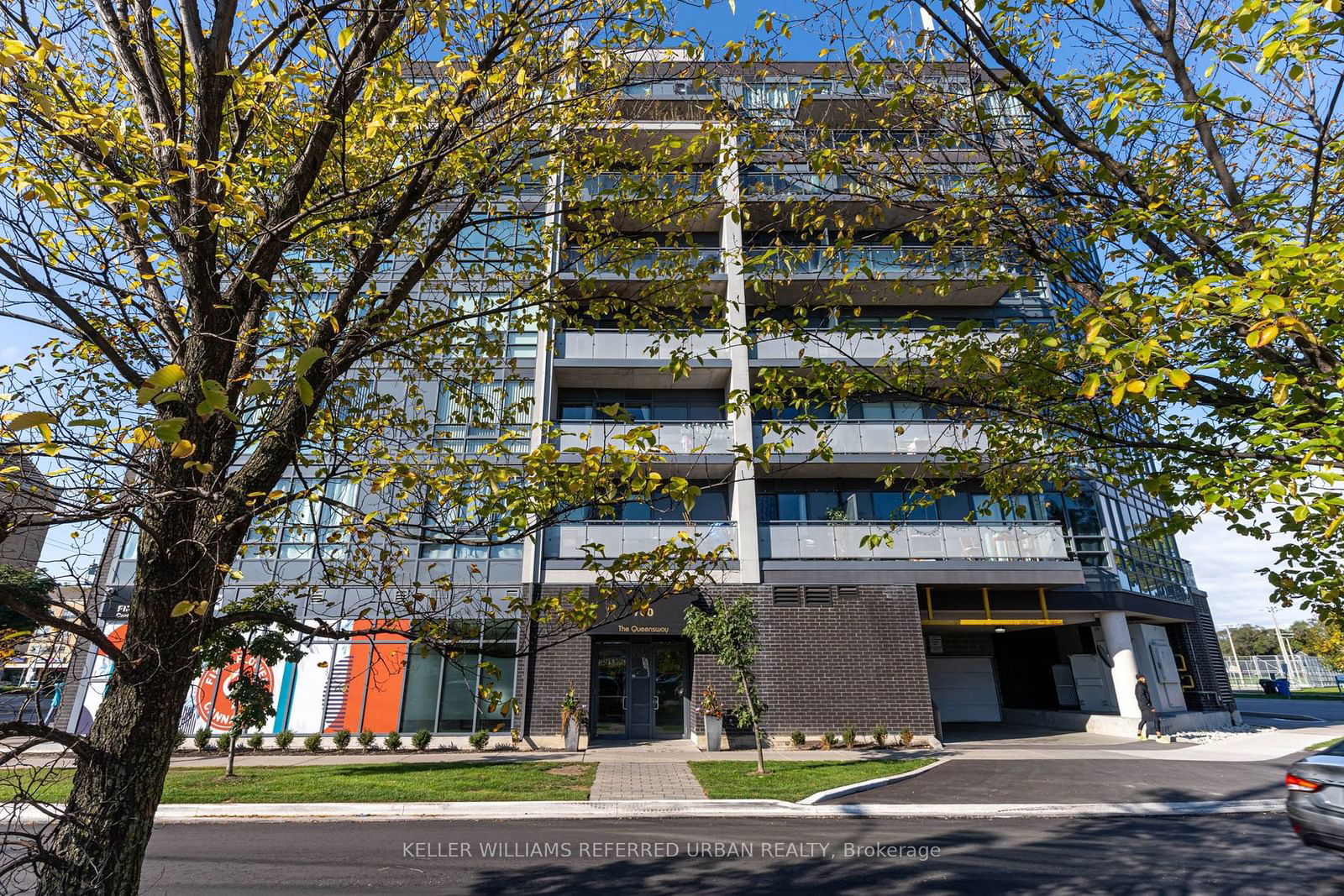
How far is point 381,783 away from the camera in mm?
11109

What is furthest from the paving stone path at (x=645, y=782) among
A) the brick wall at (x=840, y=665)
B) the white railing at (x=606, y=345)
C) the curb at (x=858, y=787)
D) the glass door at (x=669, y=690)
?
the white railing at (x=606, y=345)

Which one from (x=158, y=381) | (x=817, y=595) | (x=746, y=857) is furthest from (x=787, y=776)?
(x=158, y=381)

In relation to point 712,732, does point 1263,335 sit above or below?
above

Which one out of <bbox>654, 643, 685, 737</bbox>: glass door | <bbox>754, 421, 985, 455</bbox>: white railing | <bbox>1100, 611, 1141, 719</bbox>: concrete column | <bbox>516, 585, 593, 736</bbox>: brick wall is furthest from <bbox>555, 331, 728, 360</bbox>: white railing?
<bbox>1100, 611, 1141, 719</bbox>: concrete column

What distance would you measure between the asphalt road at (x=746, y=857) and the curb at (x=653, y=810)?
1.13ft

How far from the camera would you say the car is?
21.4 feet

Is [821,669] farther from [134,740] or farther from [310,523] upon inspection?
[134,740]

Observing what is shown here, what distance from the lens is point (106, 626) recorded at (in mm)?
16953

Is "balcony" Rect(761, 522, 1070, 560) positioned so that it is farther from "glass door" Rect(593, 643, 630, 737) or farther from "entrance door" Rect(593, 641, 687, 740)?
"glass door" Rect(593, 643, 630, 737)

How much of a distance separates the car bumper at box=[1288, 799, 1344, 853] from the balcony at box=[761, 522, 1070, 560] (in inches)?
403

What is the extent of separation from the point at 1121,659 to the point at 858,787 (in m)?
11.9

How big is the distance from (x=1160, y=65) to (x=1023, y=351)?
3.27 m

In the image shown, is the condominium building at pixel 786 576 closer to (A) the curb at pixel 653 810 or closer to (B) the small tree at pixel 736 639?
(B) the small tree at pixel 736 639

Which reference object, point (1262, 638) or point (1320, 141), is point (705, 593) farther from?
point (1262, 638)
